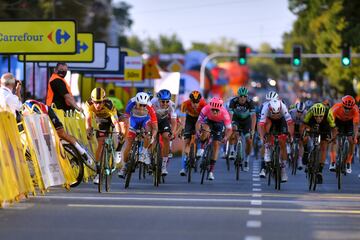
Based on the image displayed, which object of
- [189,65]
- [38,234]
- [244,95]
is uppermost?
[189,65]

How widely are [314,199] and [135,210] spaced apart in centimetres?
354

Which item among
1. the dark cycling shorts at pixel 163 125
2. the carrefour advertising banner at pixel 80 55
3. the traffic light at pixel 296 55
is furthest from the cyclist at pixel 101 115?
the traffic light at pixel 296 55

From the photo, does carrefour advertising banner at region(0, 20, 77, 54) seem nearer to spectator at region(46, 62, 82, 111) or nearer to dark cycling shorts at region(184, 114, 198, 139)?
dark cycling shorts at region(184, 114, 198, 139)

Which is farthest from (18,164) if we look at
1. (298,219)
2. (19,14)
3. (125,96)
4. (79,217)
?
(19,14)

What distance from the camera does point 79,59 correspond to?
97.1 ft

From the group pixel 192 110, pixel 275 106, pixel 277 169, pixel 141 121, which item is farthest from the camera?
pixel 192 110

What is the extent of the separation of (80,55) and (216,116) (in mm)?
8042

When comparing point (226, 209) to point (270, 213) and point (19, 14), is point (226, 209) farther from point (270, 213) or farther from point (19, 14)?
point (19, 14)

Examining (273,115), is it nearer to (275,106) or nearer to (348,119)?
(275,106)

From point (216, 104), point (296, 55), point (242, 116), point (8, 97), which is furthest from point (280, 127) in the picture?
point (296, 55)

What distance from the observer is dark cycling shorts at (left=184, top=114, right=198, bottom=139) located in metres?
23.3

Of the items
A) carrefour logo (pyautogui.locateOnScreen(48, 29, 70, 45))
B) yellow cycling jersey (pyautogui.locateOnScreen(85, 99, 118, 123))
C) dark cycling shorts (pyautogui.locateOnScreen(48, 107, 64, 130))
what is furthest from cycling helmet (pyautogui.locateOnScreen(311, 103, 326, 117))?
carrefour logo (pyautogui.locateOnScreen(48, 29, 70, 45))

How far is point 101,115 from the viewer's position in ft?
63.4

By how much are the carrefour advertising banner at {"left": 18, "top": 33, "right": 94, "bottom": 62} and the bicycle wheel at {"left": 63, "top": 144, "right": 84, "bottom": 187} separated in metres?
9.32
